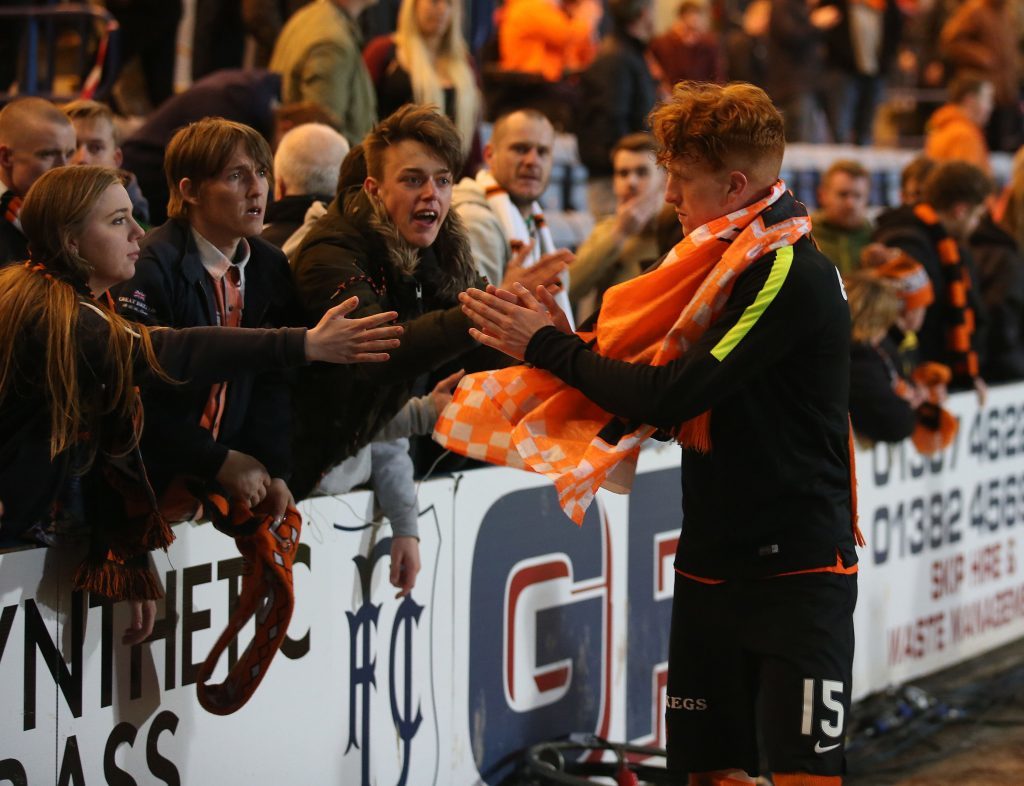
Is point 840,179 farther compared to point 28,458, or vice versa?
point 840,179

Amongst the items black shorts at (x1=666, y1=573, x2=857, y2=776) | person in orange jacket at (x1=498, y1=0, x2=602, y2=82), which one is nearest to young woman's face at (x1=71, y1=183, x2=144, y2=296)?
black shorts at (x1=666, y1=573, x2=857, y2=776)

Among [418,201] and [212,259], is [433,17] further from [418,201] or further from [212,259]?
[212,259]

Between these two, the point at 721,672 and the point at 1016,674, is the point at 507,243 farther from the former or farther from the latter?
the point at 1016,674

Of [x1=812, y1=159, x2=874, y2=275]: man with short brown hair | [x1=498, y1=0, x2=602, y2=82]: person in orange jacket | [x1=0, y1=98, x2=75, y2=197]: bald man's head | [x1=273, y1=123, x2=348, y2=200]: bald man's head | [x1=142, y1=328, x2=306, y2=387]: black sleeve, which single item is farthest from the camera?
[x1=498, y1=0, x2=602, y2=82]: person in orange jacket

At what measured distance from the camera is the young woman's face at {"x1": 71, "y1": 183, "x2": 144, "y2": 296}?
3.63m

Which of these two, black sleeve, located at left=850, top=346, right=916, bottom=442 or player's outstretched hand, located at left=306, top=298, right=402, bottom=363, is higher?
player's outstretched hand, located at left=306, top=298, right=402, bottom=363

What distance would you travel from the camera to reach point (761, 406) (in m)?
3.57

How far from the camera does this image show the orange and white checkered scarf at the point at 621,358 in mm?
3506

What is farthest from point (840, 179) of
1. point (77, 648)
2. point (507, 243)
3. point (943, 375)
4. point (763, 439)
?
point (77, 648)

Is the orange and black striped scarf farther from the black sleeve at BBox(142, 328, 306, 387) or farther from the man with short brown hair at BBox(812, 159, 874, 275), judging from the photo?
the black sleeve at BBox(142, 328, 306, 387)

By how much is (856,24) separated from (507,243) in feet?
26.9


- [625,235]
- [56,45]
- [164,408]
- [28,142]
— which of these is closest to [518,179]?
[625,235]

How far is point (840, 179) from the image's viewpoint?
7.70m

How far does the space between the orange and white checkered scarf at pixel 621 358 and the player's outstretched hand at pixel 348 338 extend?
311 mm
